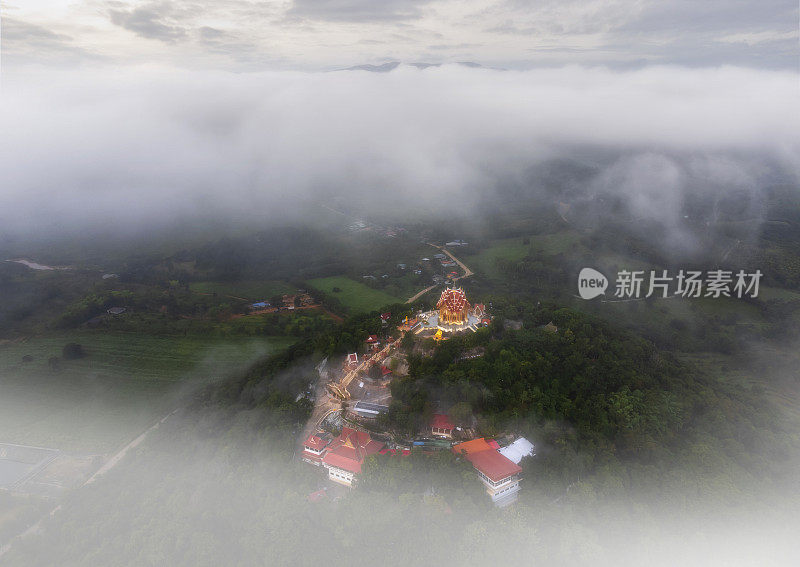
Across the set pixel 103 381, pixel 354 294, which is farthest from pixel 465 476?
pixel 354 294

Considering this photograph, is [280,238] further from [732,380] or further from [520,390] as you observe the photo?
[732,380]

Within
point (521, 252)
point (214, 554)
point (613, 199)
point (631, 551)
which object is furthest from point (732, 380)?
point (613, 199)

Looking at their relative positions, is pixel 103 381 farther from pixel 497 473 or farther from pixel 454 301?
A: pixel 497 473

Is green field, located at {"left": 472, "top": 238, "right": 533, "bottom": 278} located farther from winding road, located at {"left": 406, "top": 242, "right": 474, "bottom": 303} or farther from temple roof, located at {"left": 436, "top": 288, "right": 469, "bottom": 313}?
temple roof, located at {"left": 436, "top": 288, "right": 469, "bottom": 313}

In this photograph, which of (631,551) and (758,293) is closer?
(631,551)

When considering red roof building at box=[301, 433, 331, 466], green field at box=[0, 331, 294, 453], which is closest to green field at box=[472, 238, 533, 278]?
green field at box=[0, 331, 294, 453]

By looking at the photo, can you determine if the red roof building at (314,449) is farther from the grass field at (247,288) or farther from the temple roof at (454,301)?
the grass field at (247,288)

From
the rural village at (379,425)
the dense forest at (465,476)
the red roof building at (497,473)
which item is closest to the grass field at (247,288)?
the dense forest at (465,476)
